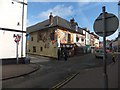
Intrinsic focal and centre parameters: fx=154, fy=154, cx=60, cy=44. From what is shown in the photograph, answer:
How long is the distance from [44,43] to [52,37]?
130 inches

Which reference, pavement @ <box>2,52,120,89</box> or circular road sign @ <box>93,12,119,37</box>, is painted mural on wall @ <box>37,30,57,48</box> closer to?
pavement @ <box>2,52,120,89</box>

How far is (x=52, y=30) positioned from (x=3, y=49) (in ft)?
52.3

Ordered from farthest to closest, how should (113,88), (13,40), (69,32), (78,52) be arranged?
1. (78,52)
2. (69,32)
3. (13,40)
4. (113,88)

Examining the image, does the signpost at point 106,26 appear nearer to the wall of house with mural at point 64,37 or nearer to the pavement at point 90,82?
the pavement at point 90,82

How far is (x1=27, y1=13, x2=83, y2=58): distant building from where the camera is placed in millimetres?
31859

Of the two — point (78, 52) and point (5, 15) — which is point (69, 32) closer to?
point (78, 52)

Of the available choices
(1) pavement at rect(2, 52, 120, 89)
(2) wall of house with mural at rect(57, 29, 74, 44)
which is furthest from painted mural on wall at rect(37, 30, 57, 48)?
(1) pavement at rect(2, 52, 120, 89)

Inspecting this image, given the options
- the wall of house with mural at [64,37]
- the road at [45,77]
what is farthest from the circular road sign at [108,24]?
the wall of house with mural at [64,37]

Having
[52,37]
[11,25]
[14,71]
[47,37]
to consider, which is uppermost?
[11,25]

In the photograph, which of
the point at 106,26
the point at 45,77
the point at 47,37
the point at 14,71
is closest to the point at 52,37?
the point at 47,37

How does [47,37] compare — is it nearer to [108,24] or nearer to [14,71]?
[14,71]

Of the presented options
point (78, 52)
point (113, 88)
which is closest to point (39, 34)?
point (78, 52)

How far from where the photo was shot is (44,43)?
35.1 m

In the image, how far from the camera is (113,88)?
7.53 m
